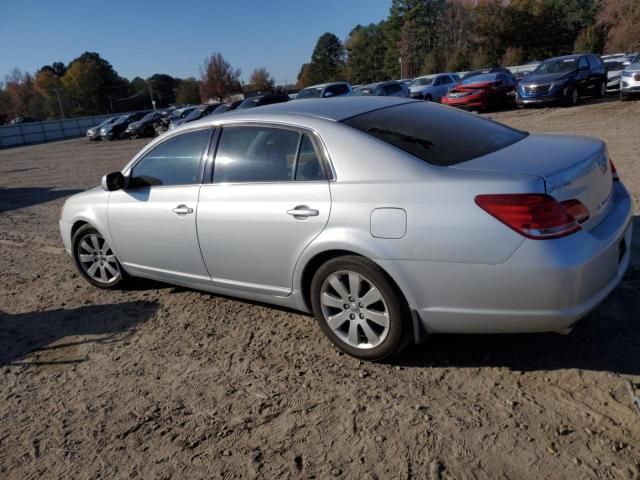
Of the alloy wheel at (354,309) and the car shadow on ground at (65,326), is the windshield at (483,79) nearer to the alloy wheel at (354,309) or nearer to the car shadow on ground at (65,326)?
the car shadow on ground at (65,326)

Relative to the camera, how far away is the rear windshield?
3326 millimetres

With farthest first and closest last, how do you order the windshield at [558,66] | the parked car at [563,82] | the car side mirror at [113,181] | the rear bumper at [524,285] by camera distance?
the windshield at [558,66] → the parked car at [563,82] → the car side mirror at [113,181] → the rear bumper at [524,285]

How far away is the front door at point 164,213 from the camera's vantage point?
4.23 meters

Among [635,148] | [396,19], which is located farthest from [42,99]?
[635,148]

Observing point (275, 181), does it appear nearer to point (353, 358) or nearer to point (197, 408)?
point (353, 358)

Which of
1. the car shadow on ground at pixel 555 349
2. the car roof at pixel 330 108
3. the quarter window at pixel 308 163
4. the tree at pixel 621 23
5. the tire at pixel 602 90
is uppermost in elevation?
the tree at pixel 621 23

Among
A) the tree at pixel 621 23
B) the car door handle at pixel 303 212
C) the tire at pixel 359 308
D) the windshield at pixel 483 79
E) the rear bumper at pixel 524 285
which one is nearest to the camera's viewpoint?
the rear bumper at pixel 524 285

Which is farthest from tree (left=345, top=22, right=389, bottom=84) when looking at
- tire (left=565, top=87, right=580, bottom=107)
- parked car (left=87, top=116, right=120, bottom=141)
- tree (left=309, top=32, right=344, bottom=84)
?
tire (left=565, top=87, right=580, bottom=107)

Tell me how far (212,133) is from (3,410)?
235cm

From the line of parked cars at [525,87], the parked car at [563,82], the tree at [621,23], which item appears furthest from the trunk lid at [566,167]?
the tree at [621,23]

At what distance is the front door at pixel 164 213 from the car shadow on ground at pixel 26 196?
302 inches

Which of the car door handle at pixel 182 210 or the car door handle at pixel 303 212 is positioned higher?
the car door handle at pixel 303 212

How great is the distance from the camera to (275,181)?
374 centimetres

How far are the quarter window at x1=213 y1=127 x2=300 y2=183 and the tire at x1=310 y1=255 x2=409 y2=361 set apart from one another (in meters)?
0.77
